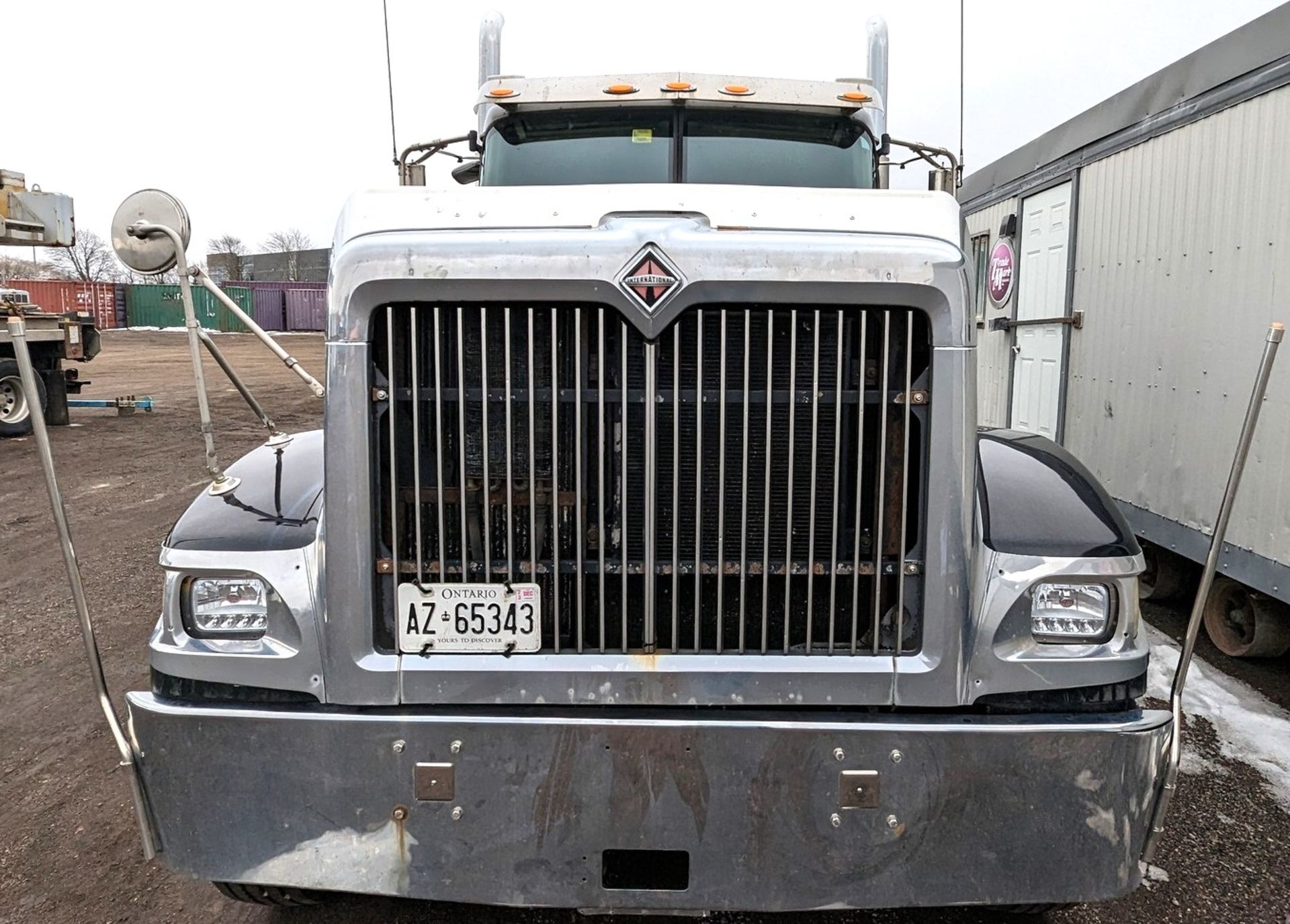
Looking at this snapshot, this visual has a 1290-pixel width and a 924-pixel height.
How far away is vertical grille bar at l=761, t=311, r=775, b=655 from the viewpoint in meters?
2.19

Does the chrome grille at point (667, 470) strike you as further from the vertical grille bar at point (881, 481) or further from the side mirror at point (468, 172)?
the side mirror at point (468, 172)

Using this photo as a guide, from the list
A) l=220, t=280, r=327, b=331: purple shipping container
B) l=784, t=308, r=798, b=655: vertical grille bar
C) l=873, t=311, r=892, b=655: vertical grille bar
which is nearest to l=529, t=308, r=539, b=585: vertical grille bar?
l=784, t=308, r=798, b=655: vertical grille bar

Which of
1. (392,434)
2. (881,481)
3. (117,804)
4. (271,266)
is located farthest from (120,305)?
(881,481)

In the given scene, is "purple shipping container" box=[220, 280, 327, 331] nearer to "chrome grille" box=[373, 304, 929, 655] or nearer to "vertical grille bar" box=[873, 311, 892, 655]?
"chrome grille" box=[373, 304, 929, 655]

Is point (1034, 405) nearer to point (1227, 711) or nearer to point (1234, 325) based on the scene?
point (1234, 325)

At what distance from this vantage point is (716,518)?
2273 millimetres

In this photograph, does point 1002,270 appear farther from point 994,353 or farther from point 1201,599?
point 1201,599

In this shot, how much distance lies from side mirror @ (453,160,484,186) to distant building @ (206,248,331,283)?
211ft

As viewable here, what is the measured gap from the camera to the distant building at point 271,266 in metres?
67.2

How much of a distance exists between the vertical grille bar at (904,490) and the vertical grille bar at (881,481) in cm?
4

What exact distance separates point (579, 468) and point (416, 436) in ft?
1.28

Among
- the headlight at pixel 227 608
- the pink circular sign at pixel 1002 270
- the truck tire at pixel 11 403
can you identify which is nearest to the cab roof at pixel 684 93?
the headlight at pixel 227 608

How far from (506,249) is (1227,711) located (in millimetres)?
3940

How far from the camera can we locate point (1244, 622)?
4867 millimetres
